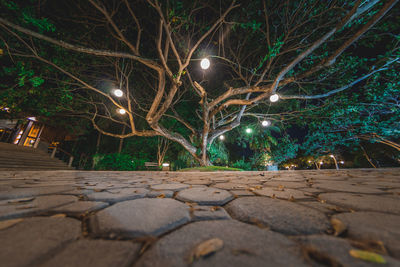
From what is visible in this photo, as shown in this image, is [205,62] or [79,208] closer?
[79,208]

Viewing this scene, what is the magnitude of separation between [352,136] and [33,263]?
12161 millimetres

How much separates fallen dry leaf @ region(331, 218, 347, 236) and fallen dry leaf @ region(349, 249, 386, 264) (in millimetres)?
120

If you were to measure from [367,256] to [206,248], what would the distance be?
487mm

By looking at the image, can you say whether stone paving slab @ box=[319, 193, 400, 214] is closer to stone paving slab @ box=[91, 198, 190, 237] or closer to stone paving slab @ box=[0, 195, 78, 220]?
stone paving slab @ box=[91, 198, 190, 237]

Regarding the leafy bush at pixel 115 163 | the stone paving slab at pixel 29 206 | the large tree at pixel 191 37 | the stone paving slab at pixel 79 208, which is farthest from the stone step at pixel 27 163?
the stone paving slab at pixel 79 208

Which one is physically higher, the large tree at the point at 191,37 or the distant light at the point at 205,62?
the large tree at the point at 191,37

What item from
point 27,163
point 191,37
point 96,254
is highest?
point 191,37

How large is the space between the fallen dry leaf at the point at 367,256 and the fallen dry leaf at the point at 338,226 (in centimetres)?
12

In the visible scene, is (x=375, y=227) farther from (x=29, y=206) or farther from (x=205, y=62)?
(x=205, y=62)

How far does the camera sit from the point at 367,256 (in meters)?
0.42

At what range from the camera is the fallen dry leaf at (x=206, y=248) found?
435mm

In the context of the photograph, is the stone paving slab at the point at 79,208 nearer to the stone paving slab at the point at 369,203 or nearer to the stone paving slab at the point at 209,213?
the stone paving slab at the point at 209,213

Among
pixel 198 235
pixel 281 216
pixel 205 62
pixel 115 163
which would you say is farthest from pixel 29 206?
pixel 115 163

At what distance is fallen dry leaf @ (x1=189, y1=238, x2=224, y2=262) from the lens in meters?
0.44
